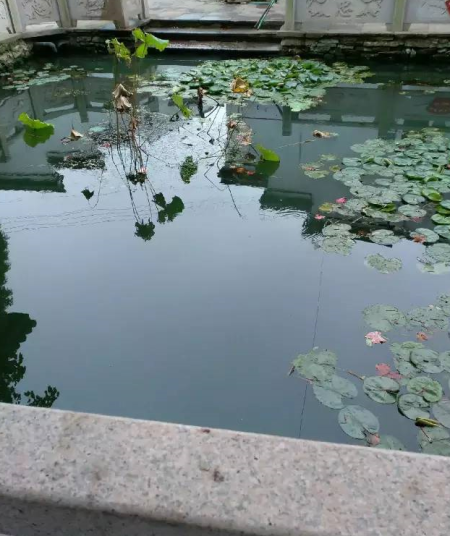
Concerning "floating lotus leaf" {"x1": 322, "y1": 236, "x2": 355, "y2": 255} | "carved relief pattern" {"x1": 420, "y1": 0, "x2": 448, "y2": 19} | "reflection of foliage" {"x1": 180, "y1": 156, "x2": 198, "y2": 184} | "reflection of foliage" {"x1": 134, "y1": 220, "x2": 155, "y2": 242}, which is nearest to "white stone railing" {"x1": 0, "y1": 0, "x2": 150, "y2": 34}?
"carved relief pattern" {"x1": 420, "y1": 0, "x2": 448, "y2": 19}

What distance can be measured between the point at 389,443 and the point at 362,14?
5552mm

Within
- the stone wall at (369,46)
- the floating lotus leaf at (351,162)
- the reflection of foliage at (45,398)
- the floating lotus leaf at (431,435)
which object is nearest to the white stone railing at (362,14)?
the stone wall at (369,46)

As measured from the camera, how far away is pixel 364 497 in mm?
784

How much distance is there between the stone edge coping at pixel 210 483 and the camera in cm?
76

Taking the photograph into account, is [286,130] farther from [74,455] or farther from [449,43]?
[74,455]

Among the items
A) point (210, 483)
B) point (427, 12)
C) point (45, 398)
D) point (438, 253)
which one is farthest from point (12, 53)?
point (210, 483)

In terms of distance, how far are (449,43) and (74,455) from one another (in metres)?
6.36

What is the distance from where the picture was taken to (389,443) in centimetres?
162

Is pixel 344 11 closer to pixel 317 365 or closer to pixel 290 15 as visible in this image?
pixel 290 15

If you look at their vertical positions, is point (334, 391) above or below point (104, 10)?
below

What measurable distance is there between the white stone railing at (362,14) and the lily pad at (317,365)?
516cm

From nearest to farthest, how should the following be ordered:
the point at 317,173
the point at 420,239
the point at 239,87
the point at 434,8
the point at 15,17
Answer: the point at 420,239 → the point at 317,173 → the point at 239,87 → the point at 434,8 → the point at 15,17

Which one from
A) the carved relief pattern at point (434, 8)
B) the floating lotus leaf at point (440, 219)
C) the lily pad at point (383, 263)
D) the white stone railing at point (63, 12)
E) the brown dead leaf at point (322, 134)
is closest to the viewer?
the lily pad at point (383, 263)

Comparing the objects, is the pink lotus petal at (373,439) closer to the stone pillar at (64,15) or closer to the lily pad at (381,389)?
the lily pad at (381,389)
